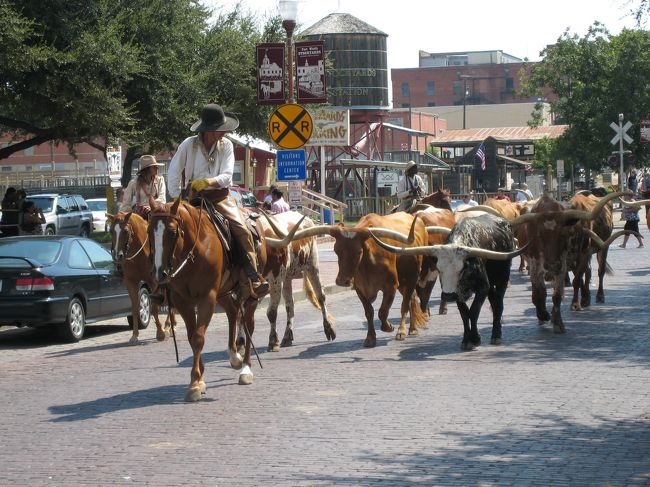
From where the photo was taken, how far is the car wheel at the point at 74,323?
1703 centimetres

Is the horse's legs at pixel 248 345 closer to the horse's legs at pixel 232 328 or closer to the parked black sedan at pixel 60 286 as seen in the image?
the horse's legs at pixel 232 328

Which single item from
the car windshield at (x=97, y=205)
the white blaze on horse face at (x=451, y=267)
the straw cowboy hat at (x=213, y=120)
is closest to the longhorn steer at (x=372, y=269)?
the white blaze on horse face at (x=451, y=267)

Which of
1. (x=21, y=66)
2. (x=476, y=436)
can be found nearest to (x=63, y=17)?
(x=21, y=66)

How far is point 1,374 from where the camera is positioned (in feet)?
46.4

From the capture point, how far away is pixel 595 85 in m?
68.3

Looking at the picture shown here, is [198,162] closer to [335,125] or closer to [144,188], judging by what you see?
[144,188]

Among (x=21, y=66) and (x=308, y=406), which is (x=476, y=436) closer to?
(x=308, y=406)

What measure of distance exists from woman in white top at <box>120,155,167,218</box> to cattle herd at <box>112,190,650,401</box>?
1.17 m

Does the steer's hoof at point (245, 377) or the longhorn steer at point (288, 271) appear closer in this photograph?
the steer's hoof at point (245, 377)

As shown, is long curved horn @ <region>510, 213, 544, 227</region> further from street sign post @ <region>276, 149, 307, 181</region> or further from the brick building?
the brick building

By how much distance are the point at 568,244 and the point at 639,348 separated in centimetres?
298

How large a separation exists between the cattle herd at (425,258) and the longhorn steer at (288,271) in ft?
0.04

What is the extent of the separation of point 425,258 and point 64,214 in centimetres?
2844

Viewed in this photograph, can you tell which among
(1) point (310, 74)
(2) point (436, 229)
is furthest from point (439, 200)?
(1) point (310, 74)
